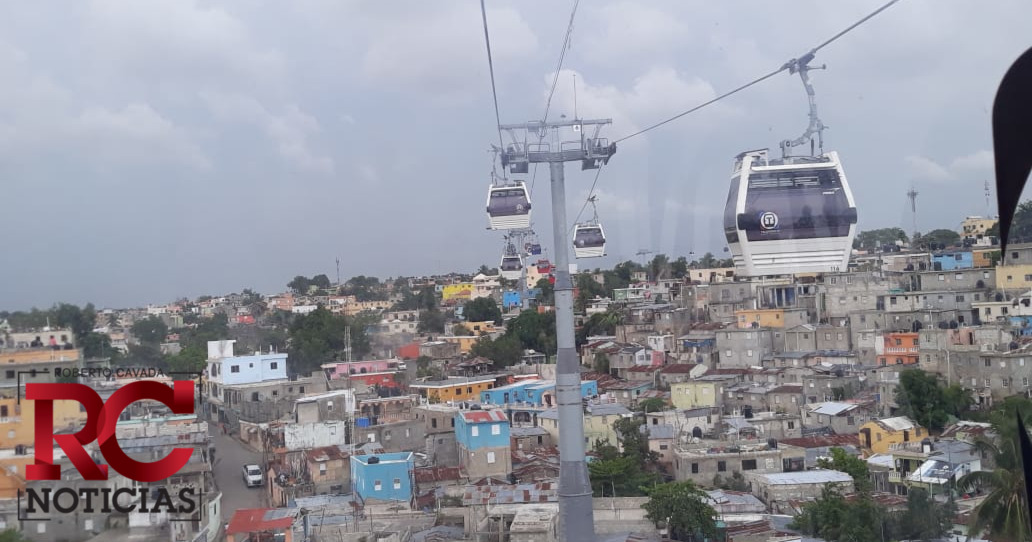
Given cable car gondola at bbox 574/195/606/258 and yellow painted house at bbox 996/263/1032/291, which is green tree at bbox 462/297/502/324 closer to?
yellow painted house at bbox 996/263/1032/291

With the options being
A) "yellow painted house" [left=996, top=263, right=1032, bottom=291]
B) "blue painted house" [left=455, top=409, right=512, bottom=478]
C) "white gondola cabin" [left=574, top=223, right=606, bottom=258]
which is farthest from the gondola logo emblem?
"yellow painted house" [left=996, top=263, right=1032, bottom=291]

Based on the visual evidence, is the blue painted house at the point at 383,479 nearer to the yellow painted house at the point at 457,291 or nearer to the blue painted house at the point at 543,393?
the blue painted house at the point at 543,393

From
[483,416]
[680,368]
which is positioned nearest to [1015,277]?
[680,368]

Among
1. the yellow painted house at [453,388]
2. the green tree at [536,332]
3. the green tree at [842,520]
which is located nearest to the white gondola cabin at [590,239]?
the green tree at [842,520]

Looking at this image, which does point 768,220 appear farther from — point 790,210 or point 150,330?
point 150,330

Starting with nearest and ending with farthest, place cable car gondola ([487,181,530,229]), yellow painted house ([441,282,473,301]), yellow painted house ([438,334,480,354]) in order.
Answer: cable car gondola ([487,181,530,229]) < yellow painted house ([438,334,480,354]) < yellow painted house ([441,282,473,301])

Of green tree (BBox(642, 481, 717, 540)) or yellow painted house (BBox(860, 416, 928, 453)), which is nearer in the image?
green tree (BBox(642, 481, 717, 540))
